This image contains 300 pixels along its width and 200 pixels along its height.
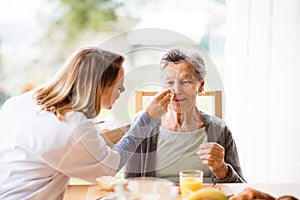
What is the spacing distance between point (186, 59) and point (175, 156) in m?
0.31

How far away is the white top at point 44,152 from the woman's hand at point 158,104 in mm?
185

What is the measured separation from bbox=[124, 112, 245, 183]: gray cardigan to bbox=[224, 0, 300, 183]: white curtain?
0.38 metres

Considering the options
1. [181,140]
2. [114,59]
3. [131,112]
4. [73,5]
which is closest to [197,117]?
[181,140]

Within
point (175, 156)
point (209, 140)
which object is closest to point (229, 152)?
point (209, 140)

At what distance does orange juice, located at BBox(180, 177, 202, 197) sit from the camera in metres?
1.22

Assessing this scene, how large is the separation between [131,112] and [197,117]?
0.77 feet

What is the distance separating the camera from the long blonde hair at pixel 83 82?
1368 millimetres

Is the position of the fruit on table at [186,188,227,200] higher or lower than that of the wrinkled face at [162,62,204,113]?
lower

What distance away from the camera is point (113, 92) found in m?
1.48

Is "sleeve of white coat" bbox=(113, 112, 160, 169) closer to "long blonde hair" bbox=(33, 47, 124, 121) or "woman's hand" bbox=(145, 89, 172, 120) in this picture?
"woman's hand" bbox=(145, 89, 172, 120)

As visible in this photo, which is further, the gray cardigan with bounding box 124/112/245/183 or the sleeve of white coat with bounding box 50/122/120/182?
the gray cardigan with bounding box 124/112/245/183

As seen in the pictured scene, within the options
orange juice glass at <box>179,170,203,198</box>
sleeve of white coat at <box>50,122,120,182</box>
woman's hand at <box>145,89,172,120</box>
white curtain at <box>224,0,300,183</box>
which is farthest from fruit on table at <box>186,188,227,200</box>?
white curtain at <box>224,0,300,183</box>

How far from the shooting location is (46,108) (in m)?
1.33

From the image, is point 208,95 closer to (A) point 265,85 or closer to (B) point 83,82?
(B) point 83,82
